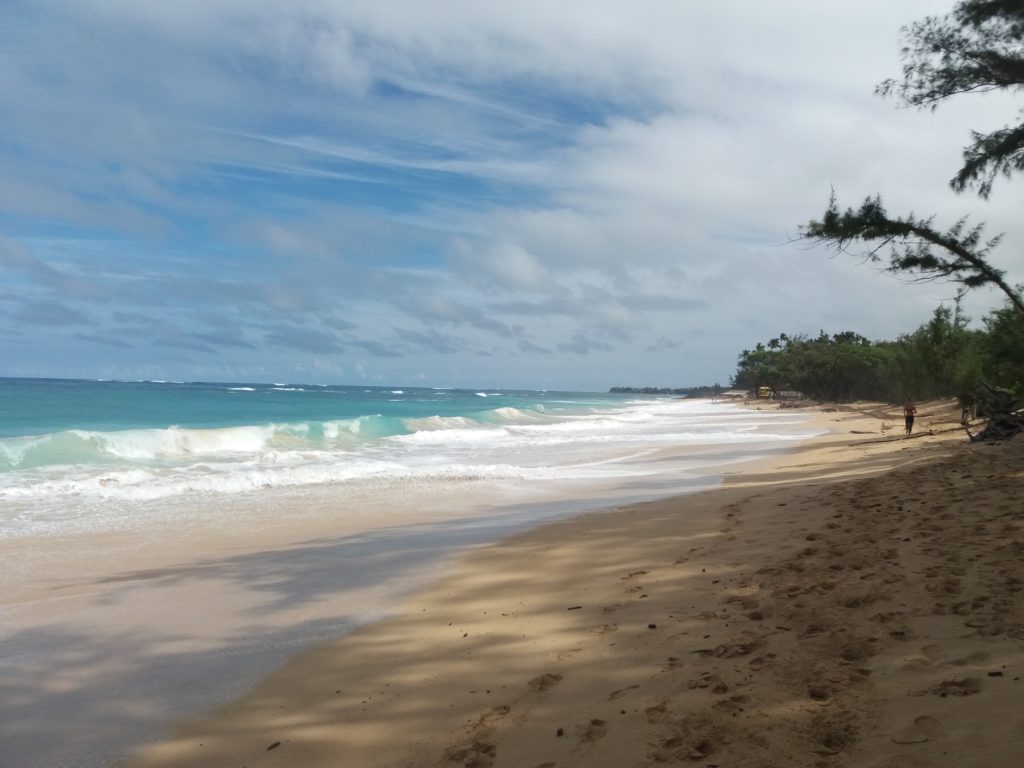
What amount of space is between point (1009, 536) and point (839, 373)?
261 feet

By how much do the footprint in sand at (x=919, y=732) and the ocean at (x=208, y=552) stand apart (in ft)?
12.5

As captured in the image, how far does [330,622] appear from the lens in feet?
20.2

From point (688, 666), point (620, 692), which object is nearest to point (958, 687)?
point (688, 666)

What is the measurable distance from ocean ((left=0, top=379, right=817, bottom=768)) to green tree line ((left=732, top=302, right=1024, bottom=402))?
6.75 m

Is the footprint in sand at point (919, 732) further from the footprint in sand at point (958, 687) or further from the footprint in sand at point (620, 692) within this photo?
the footprint in sand at point (620, 692)

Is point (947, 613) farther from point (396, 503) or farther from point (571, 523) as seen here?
point (396, 503)

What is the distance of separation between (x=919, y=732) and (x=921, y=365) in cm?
4413

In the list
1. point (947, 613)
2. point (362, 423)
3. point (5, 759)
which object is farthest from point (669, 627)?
point (362, 423)

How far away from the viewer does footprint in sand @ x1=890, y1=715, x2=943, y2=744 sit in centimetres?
312

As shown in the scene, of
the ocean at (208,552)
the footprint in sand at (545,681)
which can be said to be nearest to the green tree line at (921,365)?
the ocean at (208,552)

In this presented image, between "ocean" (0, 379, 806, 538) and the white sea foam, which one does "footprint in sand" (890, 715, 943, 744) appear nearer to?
"ocean" (0, 379, 806, 538)

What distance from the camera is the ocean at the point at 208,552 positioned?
4848 millimetres

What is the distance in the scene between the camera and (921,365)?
41.7 m

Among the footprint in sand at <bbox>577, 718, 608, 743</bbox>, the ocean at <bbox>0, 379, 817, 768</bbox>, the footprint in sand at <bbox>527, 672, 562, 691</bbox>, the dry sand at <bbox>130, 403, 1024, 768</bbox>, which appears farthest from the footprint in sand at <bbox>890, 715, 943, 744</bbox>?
the ocean at <bbox>0, 379, 817, 768</bbox>
